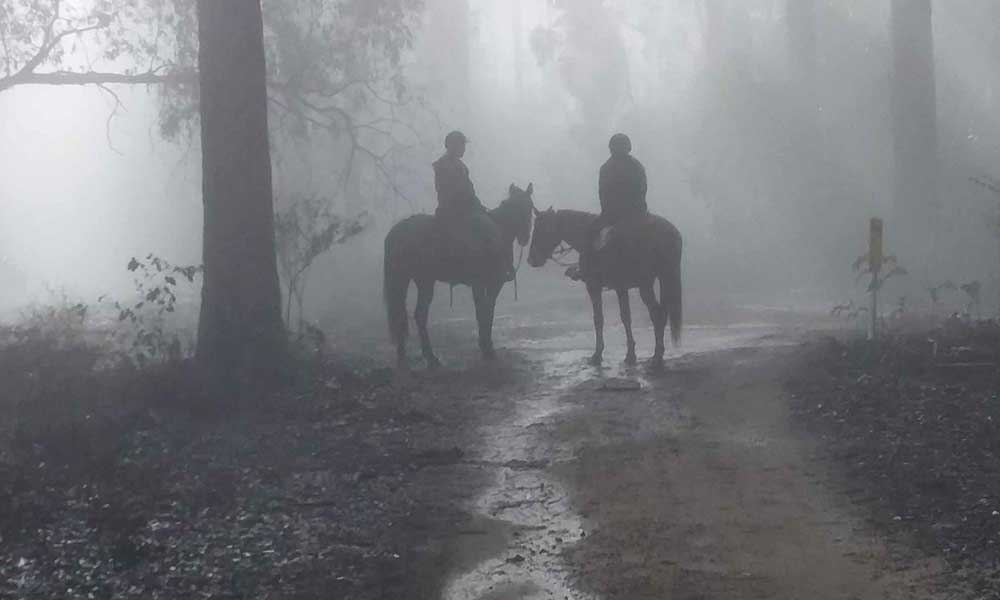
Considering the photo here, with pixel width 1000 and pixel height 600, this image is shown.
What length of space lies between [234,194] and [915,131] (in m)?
18.4

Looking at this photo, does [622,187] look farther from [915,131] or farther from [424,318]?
[915,131]

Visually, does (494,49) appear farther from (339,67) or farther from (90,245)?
(339,67)

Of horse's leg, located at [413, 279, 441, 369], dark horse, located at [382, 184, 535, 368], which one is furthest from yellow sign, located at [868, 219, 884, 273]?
horse's leg, located at [413, 279, 441, 369]

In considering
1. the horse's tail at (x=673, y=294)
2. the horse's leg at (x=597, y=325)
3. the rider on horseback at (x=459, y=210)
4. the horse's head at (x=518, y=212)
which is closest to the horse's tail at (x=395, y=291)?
the rider on horseback at (x=459, y=210)

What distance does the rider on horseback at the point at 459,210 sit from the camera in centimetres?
1559

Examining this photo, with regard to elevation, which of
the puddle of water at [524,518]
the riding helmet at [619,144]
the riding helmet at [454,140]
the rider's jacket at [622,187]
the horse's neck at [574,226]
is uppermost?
the riding helmet at [454,140]

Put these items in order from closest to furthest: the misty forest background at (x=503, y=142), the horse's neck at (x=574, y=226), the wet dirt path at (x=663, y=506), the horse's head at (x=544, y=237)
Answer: the wet dirt path at (x=663, y=506)
the horse's neck at (x=574, y=226)
the horse's head at (x=544, y=237)
the misty forest background at (x=503, y=142)

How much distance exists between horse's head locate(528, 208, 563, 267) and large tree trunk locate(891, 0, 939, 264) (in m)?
12.8

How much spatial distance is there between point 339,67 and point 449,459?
1451 cm

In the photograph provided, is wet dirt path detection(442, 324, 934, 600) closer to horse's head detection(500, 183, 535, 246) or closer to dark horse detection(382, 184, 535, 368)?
dark horse detection(382, 184, 535, 368)

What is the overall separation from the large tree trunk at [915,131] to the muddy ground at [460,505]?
1505 cm

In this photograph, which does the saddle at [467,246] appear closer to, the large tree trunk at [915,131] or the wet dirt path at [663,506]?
the wet dirt path at [663,506]

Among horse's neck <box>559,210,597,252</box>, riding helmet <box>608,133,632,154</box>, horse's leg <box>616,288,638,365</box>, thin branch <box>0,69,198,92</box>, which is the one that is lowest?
horse's leg <box>616,288,638,365</box>

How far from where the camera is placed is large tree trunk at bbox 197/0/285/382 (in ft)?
42.2
